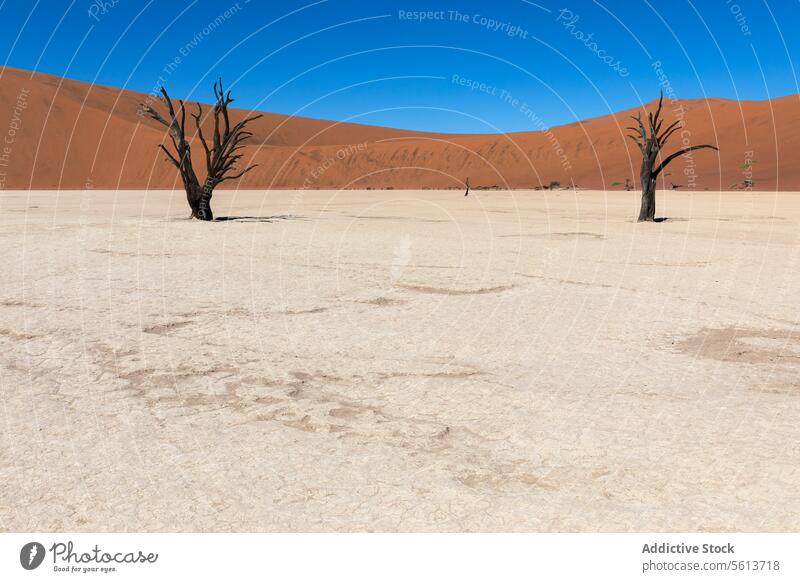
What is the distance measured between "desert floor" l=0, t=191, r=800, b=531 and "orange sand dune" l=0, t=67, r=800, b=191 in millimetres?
50912

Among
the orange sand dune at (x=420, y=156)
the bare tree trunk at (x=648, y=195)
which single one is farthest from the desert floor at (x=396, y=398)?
the orange sand dune at (x=420, y=156)

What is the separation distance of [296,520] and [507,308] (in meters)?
6.23

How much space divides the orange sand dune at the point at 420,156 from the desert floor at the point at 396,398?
2004 inches

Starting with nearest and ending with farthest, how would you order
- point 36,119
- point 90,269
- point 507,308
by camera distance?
point 507,308
point 90,269
point 36,119

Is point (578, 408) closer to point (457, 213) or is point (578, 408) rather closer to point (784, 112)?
point (457, 213)

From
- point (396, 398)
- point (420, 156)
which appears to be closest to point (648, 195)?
point (396, 398)

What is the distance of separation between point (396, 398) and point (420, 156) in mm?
96950

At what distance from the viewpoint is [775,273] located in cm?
1284

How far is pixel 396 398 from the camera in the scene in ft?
18.9

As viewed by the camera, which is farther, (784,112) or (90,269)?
(784,112)

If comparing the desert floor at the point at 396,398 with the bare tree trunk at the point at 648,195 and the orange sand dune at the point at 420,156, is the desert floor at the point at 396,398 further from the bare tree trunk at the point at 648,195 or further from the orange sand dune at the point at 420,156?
the orange sand dune at the point at 420,156

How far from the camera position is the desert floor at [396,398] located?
3.91 metres

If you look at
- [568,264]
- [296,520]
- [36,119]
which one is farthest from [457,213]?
[36,119]
